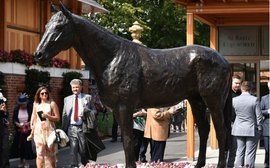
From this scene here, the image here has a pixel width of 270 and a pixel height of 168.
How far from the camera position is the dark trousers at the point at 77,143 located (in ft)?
37.6

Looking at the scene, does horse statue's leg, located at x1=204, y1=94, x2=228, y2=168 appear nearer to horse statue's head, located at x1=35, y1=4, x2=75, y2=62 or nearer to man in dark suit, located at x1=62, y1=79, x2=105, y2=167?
horse statue's head, located at x1=35, y1=4, x2=75, y2=62

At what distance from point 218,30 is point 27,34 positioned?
23.1 feet

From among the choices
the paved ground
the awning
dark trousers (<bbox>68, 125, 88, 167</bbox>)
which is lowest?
the paved ground

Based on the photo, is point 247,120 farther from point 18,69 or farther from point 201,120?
point 18,69

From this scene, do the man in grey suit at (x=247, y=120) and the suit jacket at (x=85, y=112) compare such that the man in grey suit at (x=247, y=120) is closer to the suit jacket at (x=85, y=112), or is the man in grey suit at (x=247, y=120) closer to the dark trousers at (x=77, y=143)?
the suit jacket at (x=85, y=112)

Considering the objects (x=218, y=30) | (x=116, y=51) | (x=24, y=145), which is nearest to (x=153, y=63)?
(x=116, y=51)

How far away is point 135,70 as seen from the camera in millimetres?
6289

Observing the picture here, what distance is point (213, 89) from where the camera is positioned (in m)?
6.51

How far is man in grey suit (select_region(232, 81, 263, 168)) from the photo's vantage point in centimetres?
1123

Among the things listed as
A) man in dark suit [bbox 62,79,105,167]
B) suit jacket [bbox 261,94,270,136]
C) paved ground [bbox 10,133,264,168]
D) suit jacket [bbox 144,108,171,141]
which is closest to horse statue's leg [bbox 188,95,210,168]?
man in dark suit [bbox 62,79,105,167]

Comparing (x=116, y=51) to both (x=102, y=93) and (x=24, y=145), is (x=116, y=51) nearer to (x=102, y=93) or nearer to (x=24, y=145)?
(x=102, y=93)

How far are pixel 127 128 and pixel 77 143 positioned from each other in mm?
5394

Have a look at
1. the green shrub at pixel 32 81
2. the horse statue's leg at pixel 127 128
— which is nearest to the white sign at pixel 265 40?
the green shrub at pixel 32 81

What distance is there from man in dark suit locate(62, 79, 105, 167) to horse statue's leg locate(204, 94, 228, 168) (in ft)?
16.1
